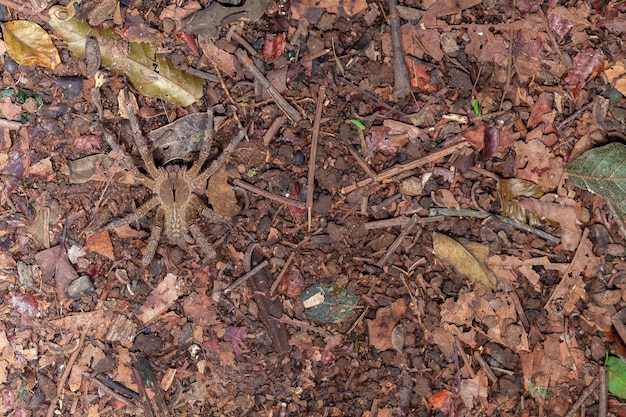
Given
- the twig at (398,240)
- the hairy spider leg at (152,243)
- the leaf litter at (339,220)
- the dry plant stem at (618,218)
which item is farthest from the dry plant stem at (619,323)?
the hairy spider leg at (152,243)

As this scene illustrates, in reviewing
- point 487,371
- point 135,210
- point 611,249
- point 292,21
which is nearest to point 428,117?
point 292,21

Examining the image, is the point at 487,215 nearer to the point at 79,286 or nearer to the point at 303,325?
the point at 303,325

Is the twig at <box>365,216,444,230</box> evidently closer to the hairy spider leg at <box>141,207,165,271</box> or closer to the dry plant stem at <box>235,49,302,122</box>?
the dry plant stem at <box>235,49,302,122</box>

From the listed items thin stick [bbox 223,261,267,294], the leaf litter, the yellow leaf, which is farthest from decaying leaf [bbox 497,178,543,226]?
the yellow leaf

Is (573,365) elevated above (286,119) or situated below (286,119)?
below

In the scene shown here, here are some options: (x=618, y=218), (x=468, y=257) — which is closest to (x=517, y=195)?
(x=468, y=257)

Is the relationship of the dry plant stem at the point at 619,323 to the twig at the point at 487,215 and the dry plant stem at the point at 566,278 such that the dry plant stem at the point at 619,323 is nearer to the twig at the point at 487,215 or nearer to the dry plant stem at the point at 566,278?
the dry plant stem at the point at 566,278

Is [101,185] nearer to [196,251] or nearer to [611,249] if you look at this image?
[196,251]
